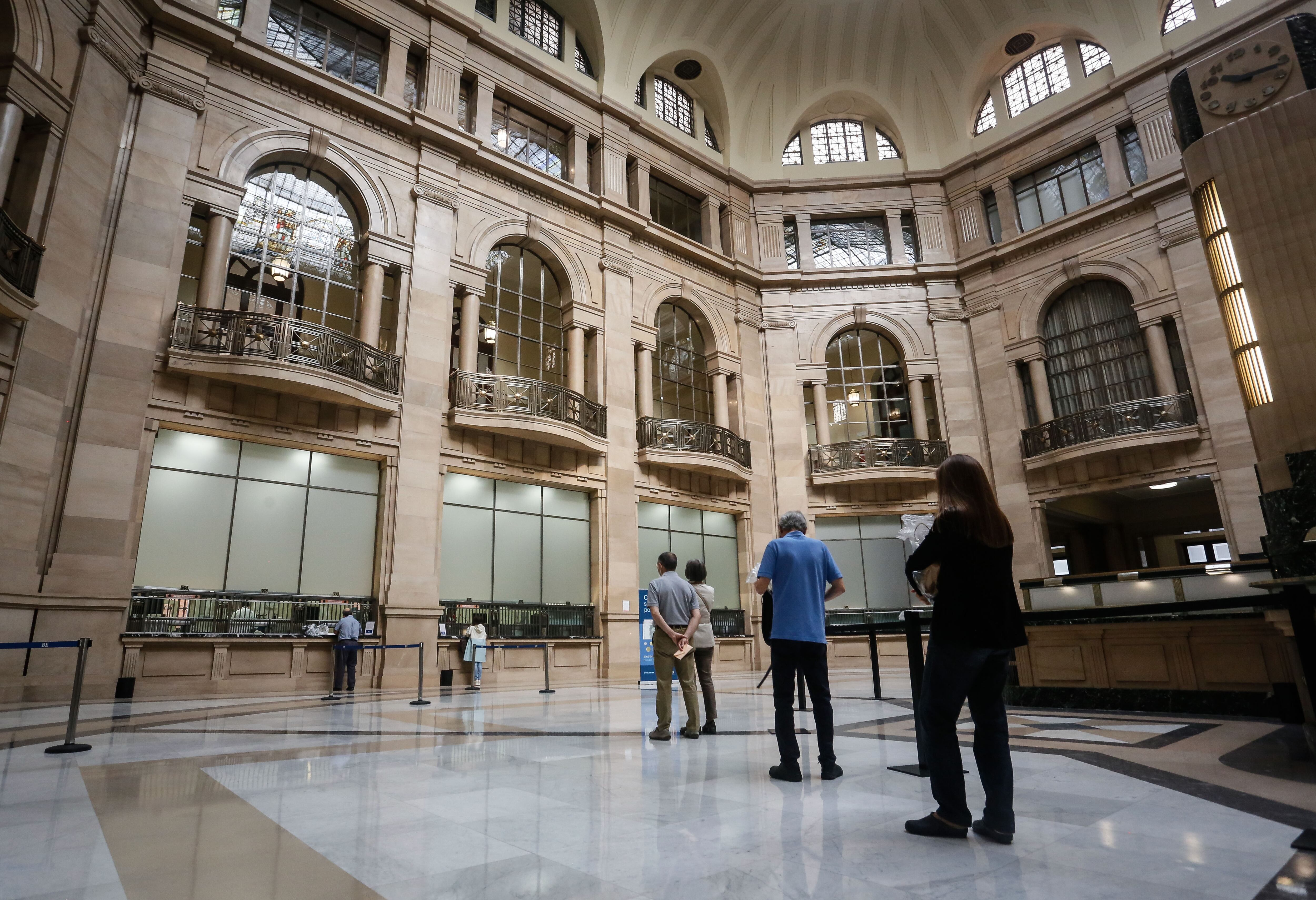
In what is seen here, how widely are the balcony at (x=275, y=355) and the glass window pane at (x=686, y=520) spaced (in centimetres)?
832

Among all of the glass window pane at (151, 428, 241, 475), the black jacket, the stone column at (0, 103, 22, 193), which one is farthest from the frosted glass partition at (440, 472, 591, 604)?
the black jacket

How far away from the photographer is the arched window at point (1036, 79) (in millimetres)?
22234

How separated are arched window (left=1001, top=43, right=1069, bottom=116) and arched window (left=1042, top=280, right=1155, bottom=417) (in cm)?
659

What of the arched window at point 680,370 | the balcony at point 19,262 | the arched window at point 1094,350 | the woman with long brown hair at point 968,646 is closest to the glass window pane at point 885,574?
the arched window at point 1094,350

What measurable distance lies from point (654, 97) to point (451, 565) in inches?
637

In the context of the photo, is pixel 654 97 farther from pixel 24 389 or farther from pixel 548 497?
pixel 24 389

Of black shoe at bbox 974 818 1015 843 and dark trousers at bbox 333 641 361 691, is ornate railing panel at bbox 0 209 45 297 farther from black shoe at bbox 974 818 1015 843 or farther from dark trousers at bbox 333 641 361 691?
black shoe at bbox 974 818 1015 843

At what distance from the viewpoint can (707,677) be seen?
665 cm

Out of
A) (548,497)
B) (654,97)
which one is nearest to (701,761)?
(548,497)

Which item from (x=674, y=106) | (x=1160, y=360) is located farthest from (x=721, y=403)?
(x=1160, y=360)

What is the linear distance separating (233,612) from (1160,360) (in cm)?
2189

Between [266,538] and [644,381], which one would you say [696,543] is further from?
[266,538]

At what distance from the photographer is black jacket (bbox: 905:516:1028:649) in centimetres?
309

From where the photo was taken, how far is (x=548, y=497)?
55.9ft
